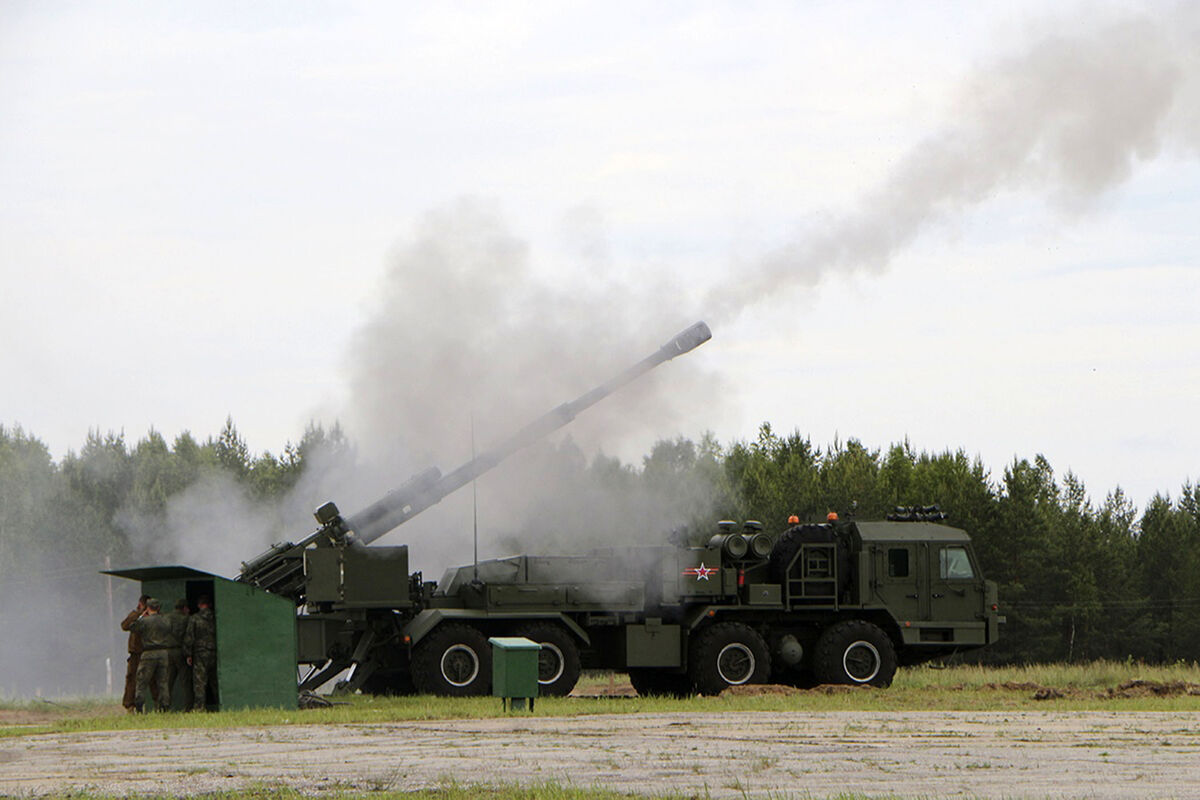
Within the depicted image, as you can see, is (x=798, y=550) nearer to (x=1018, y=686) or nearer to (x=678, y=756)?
(x=1018, y=686)

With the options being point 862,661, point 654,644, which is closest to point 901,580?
point 862,661

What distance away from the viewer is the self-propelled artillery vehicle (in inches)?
1004

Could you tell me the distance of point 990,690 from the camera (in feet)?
86.9

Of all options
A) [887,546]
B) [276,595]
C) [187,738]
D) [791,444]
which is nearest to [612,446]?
[887,546]

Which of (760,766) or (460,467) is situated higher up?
(460,467)

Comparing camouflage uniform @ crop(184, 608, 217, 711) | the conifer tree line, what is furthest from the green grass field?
the conifer tree line

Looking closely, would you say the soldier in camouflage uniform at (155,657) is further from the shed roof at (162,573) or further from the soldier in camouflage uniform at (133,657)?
the shed roof at (162,573)

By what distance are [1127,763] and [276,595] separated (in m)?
13.5

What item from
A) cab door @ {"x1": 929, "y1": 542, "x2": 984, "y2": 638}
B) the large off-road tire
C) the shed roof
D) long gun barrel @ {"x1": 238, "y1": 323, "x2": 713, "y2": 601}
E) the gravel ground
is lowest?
the large off-road tire

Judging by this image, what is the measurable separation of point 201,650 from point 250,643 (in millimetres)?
692

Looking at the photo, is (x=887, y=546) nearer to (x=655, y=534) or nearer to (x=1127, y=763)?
(x=655, y=534)

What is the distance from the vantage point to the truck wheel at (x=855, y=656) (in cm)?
2658

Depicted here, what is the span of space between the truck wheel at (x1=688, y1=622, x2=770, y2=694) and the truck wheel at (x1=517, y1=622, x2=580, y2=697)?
6.59ft

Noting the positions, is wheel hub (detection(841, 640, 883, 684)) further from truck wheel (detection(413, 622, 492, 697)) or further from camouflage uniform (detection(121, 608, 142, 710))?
camouflage uniform (detection(121, 608, 142, 710))
